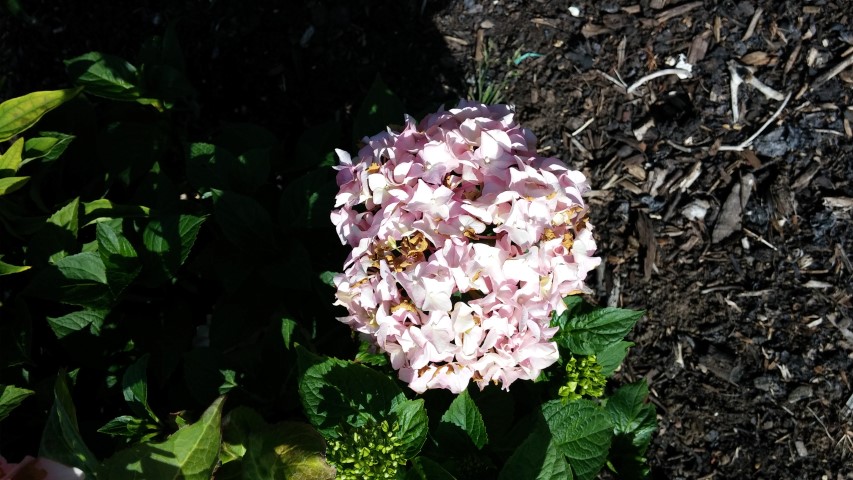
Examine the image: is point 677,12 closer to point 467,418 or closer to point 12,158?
point 467,418

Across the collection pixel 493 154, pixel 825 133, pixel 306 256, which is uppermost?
pixel 493 154

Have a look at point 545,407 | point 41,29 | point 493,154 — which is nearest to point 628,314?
point 545,407

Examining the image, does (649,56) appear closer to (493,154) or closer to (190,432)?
(493,154)

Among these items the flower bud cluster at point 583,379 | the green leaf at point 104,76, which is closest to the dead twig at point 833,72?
the flower bud cluster at point 583,379

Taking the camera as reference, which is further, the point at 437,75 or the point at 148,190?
the point at 437,75

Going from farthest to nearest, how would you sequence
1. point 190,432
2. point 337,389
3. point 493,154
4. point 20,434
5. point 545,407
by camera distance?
1. point 20,434
2. point 545,407
3. point 337,389
4. point 493,154
5. point 190,432

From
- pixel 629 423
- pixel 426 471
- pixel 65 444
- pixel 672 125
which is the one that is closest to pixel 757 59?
pixel 672 125
